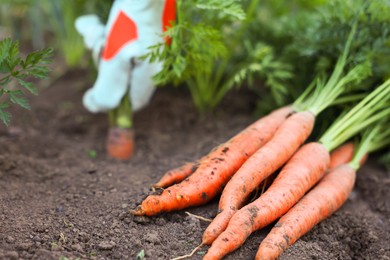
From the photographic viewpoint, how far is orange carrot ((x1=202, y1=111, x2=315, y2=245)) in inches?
69.0

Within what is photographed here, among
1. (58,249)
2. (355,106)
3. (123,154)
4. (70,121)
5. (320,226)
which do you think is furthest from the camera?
(70,121)

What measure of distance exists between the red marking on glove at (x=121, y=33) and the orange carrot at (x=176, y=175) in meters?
0.67

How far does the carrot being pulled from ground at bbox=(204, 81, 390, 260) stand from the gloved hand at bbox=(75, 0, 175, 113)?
0.85m

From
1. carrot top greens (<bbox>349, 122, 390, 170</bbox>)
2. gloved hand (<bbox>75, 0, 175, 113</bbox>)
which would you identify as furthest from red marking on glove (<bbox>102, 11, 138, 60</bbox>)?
carrot top greens (<bbox>349, 122, 390, 170</bbox>)

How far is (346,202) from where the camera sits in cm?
220

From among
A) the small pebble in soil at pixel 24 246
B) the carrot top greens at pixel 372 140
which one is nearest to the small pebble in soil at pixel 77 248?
the small pebble in soil at pixel 24 246

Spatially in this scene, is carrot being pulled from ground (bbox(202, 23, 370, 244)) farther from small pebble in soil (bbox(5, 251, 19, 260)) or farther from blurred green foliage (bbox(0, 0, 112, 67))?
blurred green foliage (bbox(0, 0, 112, 67))

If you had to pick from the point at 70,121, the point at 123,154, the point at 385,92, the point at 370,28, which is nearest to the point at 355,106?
the point at 385,92

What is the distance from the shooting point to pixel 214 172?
1983 millimetres

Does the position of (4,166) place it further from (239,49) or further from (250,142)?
(239,49)

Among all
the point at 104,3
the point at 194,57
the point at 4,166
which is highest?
the point at 104,3

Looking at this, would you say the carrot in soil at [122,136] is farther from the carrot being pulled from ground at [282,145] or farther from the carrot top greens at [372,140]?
the carrot top greens at [372,140]

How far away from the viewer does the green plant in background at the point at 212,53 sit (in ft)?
6.86

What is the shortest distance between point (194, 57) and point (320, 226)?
953 mm
